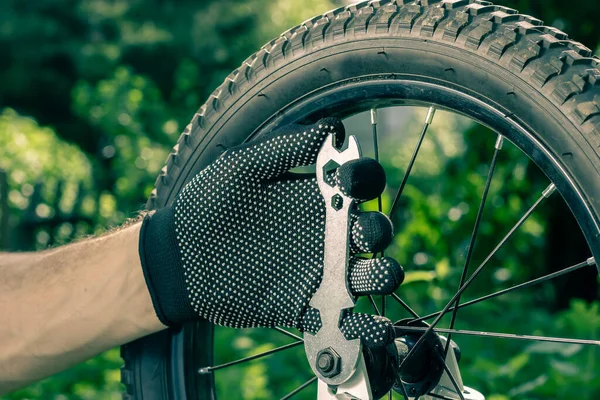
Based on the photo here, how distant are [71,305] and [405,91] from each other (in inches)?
26.1

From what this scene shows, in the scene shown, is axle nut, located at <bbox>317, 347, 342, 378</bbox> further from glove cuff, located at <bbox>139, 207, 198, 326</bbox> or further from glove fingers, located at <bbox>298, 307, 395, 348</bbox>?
glove cuff, located at <bbox>139, 207, 198, 326</bbox>

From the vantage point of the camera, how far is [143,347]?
1.43 m

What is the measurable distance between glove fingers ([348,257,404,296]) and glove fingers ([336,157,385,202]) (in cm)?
9

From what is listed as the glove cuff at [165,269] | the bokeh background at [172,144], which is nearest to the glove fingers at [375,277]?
the glove cuff at [165,269]

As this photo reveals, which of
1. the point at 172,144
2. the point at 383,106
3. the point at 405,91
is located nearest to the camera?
the point at 405,91

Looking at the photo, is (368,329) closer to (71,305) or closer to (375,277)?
(375,277)

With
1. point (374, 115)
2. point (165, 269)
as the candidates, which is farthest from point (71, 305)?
point (374, 115)

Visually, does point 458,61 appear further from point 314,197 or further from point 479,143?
point 479,143

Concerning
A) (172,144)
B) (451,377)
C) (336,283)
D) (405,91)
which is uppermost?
(172,144)

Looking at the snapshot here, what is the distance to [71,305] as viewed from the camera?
1.34 m

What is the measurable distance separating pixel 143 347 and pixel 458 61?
2.47 ft

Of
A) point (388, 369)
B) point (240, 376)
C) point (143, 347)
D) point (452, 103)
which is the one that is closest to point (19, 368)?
point (143, 347)

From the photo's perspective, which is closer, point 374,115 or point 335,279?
point 335,279

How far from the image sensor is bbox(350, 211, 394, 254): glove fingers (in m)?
1.08
